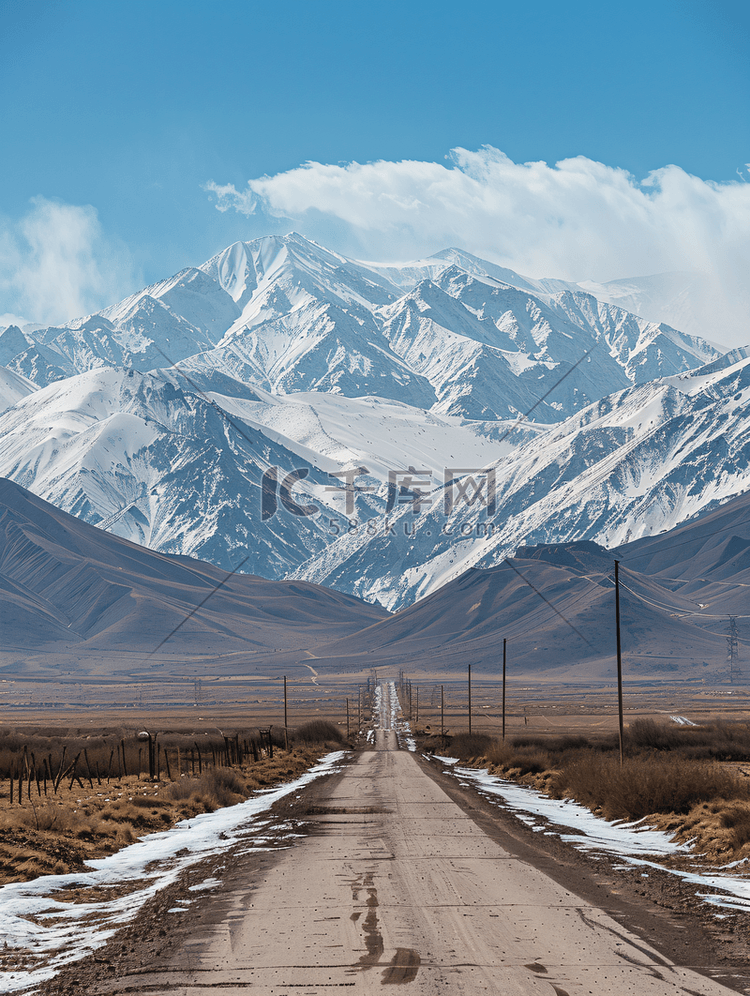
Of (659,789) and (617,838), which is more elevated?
(659,789)

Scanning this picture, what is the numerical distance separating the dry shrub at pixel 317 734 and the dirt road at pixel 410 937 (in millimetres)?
56494

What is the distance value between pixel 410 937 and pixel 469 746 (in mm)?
49414

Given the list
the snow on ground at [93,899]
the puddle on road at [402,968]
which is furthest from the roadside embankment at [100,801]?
the puddle on road at [402,968]

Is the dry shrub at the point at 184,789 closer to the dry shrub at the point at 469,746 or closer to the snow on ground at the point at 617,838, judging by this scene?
the snow on ground at the point at 617,838

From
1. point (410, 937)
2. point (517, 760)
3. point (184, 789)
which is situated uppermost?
point (410, 937)

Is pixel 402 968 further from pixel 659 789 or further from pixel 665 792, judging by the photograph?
pixel 659 789

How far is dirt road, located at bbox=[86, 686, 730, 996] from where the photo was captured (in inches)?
346

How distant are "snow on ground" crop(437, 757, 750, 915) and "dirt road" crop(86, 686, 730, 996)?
1959mm

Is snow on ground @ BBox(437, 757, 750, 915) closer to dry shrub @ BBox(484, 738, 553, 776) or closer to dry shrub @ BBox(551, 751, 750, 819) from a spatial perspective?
dry shrub @ BBox(551, 751, 750, 819)

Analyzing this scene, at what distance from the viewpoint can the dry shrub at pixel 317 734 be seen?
72.6m

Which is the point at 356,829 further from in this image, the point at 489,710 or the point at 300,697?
the point at 300,697

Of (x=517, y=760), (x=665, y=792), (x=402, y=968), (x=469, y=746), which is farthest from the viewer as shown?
(x=469, y=746)

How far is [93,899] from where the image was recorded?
13.7 metres

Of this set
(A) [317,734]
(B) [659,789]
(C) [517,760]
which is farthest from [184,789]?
(A) [317,734]
